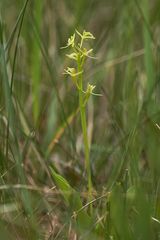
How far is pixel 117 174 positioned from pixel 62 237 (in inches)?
7.9

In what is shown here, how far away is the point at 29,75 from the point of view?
6.93ft

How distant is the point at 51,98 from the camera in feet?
6.46

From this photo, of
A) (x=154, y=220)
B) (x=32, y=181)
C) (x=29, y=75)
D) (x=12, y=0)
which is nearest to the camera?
(x=154, y=220)

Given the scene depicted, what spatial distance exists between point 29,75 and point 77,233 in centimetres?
103

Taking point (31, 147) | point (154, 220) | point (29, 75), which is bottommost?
point (154, 220)

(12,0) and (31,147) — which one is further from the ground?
(12,0)

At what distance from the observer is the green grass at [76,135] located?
1.15m

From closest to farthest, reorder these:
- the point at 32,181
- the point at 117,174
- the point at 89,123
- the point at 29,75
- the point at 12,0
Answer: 1. the point at 117,174
2. the point at 32,181
3. the point at 89,123
4. the point at 29,75
5. the point at 12,0

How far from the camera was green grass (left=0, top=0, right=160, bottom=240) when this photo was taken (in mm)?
1153

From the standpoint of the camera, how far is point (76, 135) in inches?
70.9

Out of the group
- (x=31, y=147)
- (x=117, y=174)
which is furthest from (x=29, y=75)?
(x=117, y=174)

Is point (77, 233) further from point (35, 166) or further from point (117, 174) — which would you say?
point (35, 166)

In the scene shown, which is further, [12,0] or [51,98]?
[12,0]

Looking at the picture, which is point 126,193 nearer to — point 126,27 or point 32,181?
point 32,181
